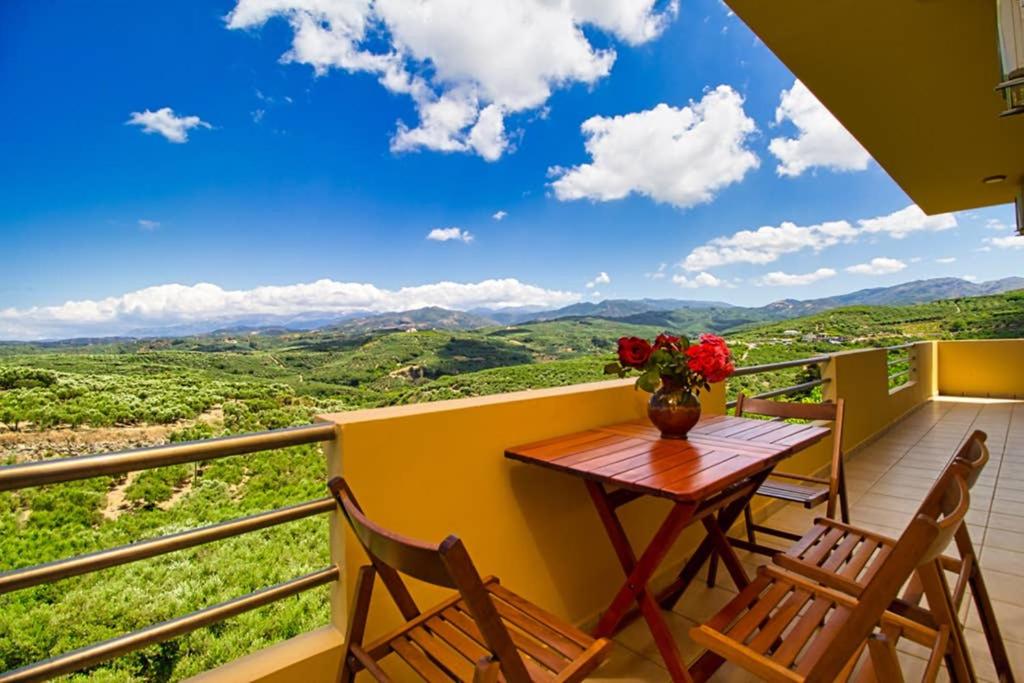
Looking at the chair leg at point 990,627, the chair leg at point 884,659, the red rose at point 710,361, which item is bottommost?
the chair leg at point 990,627

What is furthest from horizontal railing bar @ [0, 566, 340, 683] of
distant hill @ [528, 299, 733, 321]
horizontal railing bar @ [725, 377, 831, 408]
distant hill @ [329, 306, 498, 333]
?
distant hill @ [528, 299, 733, 321]

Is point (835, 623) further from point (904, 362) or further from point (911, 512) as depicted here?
point (904, 362)

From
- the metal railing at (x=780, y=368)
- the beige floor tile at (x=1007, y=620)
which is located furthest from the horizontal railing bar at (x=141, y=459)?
the beige floor tile at (x=1007, y=620)

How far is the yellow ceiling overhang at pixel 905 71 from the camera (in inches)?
88.3

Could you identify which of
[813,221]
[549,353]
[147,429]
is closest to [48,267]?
[147,429]

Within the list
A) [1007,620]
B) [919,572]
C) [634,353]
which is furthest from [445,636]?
[1007,620]

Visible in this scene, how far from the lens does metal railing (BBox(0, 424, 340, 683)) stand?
96 cm

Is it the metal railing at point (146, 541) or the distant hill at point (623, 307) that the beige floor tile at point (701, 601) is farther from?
the distant hill at point (623, 307)

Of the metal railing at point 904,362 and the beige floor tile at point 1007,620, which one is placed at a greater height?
the metal railing at point 904,362

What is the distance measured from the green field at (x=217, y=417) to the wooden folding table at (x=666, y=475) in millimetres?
976

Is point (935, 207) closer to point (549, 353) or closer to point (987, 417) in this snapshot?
point (987, 417)

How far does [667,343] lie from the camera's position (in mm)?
1917

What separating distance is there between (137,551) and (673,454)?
1564mm

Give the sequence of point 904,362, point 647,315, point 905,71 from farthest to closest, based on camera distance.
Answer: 1. point 647,315
2. point 904,362
3. point 905,71
